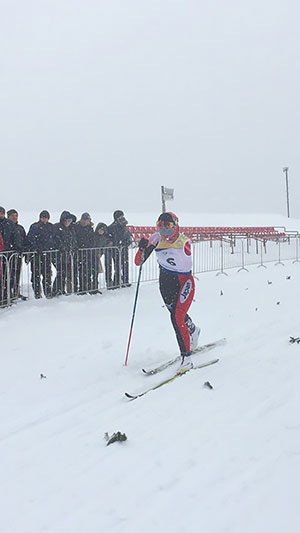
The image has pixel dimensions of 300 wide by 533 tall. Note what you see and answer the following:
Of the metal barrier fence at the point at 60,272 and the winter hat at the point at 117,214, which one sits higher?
the winter hat at the point at 117,214

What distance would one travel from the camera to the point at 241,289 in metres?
12.3

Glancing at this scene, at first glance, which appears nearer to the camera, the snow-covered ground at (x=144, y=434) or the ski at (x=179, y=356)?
the snow-covered ground at (x=144, y=434)

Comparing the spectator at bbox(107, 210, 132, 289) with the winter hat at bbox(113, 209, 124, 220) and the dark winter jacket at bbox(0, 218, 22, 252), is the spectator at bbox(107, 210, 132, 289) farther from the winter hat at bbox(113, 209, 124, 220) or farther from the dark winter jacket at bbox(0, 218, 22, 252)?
the dark winter jacket at bbox(0, 218, 22, 252)

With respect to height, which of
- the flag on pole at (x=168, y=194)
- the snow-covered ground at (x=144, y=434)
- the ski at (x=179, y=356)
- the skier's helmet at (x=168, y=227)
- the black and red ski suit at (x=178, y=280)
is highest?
the flag on pole at (x=168, y=194)

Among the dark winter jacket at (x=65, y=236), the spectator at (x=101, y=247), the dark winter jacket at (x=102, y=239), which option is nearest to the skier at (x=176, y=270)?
the dark winter jacket at (x=65, y=236)

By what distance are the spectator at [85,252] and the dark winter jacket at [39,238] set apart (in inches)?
35.1

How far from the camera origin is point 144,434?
150 inches

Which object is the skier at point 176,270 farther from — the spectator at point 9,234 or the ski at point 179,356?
the spectator at point 9,234

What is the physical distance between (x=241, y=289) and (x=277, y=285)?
127 centimetres

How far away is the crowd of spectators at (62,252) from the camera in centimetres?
873

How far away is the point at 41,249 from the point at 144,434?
6.04 meters

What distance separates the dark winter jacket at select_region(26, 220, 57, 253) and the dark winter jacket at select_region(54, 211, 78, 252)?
0.15 metres

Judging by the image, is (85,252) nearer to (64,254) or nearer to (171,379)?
(64,254)

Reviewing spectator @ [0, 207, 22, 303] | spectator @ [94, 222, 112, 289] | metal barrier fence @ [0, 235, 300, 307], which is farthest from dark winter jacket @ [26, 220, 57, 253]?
spectator @ [94, 222, 112, 289]
